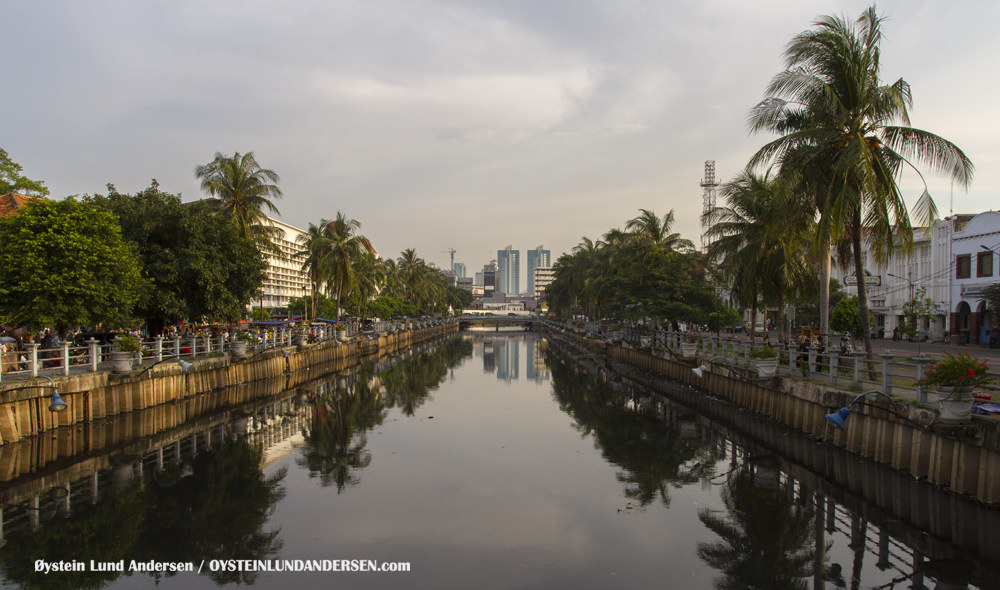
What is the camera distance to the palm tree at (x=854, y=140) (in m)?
15.9

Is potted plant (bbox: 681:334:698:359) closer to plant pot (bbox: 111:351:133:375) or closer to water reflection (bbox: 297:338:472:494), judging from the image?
water reflection (bbox: 297:338:472:494)

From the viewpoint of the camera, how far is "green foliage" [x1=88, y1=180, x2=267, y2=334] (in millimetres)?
22781

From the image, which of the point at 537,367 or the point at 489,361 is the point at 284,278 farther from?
the point at 537,367

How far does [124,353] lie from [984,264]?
4959 cm

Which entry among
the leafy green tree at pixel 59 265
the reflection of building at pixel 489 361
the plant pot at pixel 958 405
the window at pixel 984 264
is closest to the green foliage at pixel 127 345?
the leafy green tree at pixel 59 265

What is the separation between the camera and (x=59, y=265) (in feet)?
56.7

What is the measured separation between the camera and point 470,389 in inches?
1276

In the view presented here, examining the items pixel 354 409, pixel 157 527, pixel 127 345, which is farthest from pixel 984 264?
pixel 127 345

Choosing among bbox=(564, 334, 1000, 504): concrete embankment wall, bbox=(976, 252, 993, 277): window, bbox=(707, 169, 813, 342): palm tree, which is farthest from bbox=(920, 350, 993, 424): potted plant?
bbox=(976, 252, 993, 277): window

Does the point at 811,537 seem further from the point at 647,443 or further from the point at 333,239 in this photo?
the point at 333,239

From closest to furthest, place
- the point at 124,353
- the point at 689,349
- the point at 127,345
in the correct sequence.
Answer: the point at 124,353, the point at 127,345, the point at 689,349

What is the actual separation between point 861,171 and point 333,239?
40.3 meters

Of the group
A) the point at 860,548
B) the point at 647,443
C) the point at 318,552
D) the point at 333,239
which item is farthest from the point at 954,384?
the point at 333,239

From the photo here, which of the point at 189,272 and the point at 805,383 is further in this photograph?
the point at 189,272
